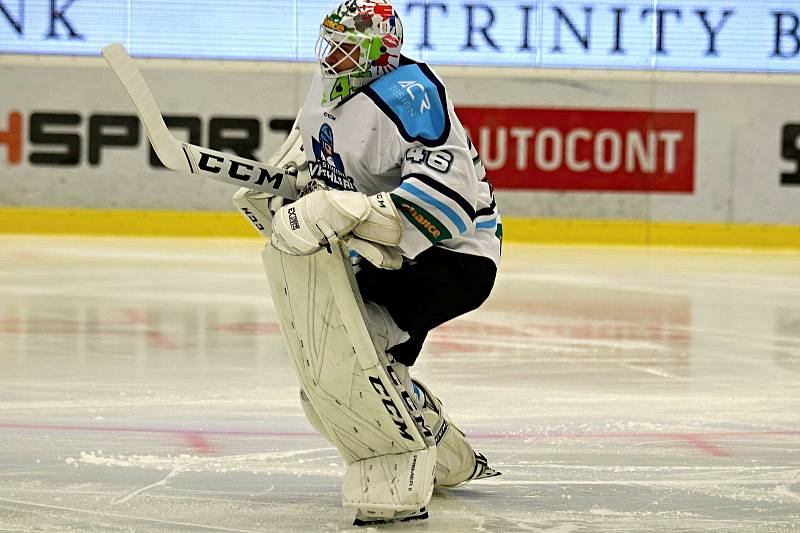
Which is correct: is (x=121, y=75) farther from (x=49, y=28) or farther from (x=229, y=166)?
(x=49, y=28)

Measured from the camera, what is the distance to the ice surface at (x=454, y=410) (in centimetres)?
262

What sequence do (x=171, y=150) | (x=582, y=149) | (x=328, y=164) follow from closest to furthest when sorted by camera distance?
(x=171, y=150) < (x=328, y=164) < (x=582, y=149)

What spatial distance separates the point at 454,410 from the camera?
3.76 m

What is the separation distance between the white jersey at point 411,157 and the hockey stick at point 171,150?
0.50 feet

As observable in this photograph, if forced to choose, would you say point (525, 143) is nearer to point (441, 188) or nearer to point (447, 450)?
point (447, 450)

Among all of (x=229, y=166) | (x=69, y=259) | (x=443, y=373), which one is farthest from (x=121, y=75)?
(x=69, y=259)

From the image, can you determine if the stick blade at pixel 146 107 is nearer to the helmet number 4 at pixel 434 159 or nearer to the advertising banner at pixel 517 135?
the helmet number 4 at pixel 434 159

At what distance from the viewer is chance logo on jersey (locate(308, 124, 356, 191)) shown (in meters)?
2.49

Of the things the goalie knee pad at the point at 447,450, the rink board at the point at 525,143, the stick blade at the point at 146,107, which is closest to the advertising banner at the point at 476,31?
the rink board at the point at 525,143

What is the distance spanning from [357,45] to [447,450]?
2.73 feet

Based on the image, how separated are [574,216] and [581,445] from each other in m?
7.55

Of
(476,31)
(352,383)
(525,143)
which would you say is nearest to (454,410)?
(352,383)

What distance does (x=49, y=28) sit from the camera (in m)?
10.6

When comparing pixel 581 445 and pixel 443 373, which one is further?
pixel 443 373
